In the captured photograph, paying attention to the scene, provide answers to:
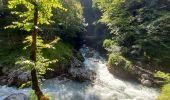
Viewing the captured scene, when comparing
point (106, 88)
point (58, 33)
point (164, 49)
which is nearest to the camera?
point (106, 88)

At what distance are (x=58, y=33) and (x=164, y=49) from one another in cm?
1485

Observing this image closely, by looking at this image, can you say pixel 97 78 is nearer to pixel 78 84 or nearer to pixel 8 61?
pixel 78 84

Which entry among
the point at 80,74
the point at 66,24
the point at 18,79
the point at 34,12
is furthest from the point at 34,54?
the point at 66,24

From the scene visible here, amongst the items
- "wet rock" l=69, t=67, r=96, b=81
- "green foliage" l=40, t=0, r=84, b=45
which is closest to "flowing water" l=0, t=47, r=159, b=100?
"wet rock" l=69, t=67, r=96, b=81

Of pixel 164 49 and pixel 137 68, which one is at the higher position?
pixel 164 49

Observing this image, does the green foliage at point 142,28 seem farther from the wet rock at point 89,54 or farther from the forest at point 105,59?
the wet rock at point 89,54

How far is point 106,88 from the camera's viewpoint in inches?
1010

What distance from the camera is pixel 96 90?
24797 millimetres

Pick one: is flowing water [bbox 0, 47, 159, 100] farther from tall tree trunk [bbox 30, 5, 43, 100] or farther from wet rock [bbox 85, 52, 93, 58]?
tall tree trunk [bbox 30, 5, 43, 100]

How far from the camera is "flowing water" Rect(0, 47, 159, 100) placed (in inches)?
901

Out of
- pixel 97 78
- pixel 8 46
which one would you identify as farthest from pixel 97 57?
pixel 8 46

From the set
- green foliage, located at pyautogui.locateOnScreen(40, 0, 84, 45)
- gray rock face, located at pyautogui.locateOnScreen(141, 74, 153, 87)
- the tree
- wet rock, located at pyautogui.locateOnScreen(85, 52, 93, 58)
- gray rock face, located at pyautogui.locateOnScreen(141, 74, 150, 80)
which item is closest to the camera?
the tree

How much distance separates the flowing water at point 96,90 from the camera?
2289 cm

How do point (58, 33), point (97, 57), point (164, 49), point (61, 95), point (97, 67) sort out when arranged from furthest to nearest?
point (97, 57) < point (58, 33) < point (97, 67) < point (164, 49) < point (61, 95)
